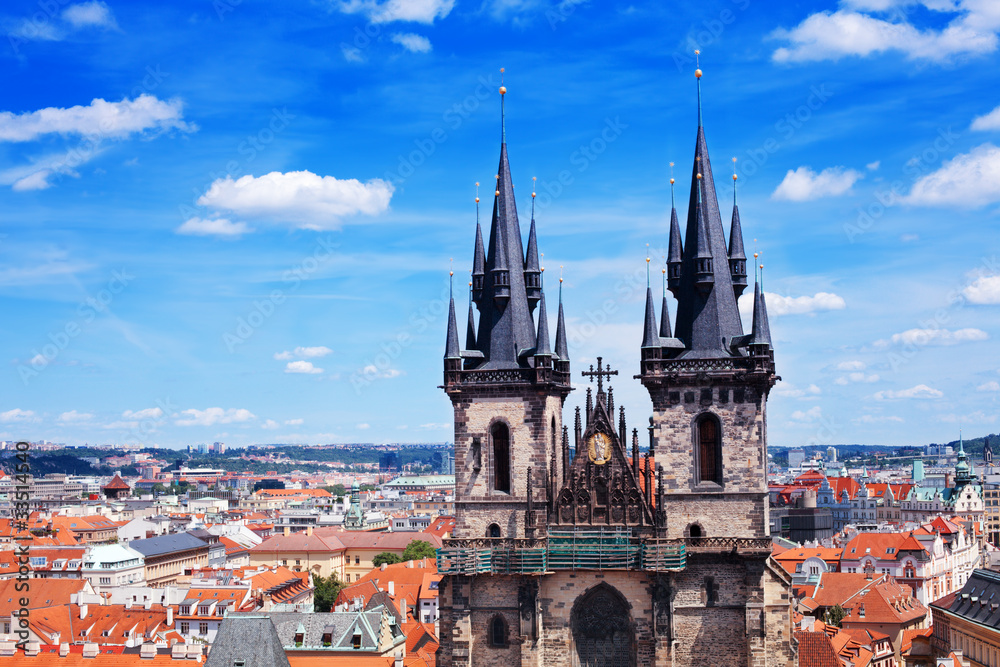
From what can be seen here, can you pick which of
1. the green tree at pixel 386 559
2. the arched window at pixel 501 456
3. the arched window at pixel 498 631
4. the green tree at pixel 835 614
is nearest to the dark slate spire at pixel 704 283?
the arched window at pixel 501 456

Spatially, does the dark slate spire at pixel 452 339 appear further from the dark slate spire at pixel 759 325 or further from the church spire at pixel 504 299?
the dark slate spire at pixel 759 325

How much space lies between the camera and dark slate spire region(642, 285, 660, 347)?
6353cm

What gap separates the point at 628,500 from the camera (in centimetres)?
6372

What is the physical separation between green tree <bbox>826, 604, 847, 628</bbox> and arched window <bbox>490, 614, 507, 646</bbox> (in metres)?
67.6

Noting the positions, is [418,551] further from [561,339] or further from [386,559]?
[561,339]

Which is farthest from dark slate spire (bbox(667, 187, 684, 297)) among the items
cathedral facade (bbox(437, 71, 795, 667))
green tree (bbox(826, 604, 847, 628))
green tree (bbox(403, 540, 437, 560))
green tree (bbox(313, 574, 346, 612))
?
green tree (bbox(403, 540, 437, 560))

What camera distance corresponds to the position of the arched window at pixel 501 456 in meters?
65.2

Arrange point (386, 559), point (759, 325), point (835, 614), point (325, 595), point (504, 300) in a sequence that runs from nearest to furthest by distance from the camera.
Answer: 1. point (759, 325)
2. point (504, 300)
3. point (835, 614)
4. point (325, 595)
5. point (386, 559)

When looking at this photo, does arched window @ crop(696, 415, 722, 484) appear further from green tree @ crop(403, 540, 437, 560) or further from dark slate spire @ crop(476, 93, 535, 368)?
green tree @ crop(403, 540, 437, 560)

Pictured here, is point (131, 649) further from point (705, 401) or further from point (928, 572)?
point (928, 572)

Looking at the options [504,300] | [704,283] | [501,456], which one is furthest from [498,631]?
[704,283]

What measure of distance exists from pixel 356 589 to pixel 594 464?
258ft

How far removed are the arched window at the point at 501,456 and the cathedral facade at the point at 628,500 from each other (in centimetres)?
9

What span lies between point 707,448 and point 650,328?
6.97m
